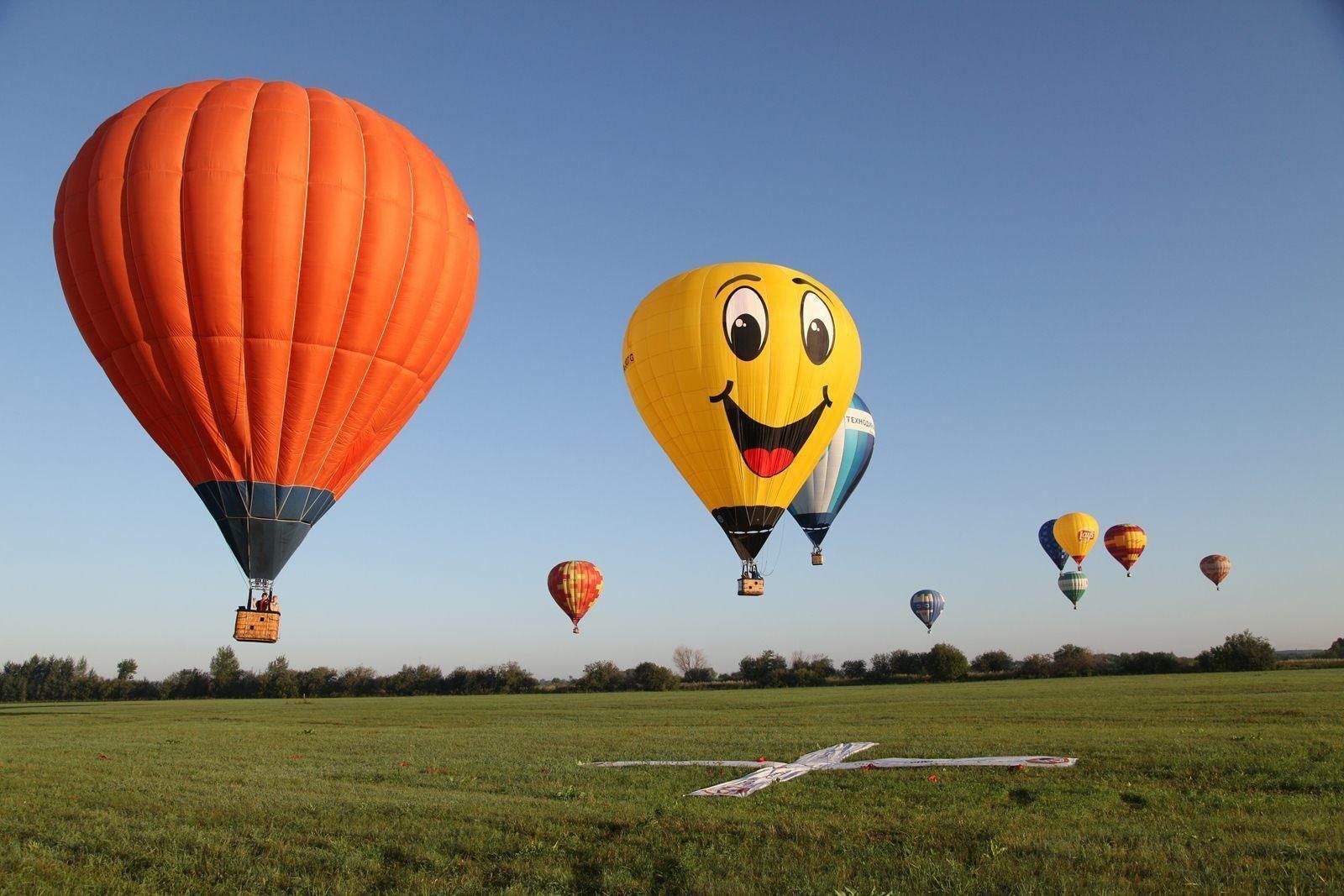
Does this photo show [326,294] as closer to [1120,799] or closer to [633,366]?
[633,366]

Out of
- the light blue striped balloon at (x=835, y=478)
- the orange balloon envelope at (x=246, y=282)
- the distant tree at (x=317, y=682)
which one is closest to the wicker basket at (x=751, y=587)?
the light blue striped balloon at (x=835, y=478)

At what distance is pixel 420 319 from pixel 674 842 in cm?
1481

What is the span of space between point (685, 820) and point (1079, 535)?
68565mm

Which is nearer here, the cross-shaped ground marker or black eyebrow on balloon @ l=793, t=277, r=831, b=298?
the cross-shaped ground marker

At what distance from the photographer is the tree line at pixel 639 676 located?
79.7m

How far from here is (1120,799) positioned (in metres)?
10.8

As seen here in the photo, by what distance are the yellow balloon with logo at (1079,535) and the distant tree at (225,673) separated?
81742 mm

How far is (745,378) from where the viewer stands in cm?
2658

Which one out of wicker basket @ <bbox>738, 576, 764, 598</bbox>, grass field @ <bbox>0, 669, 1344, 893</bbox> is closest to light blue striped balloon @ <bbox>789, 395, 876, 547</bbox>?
wicker basket @ <bbox>738, 576, 764, 598</bbox>

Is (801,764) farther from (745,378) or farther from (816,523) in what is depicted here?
(816,523)

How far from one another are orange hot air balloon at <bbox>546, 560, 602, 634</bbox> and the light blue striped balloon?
18527 mm

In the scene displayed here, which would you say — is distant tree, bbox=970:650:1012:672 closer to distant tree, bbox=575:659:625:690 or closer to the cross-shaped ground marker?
distant tree, bbox=575:659:625:690

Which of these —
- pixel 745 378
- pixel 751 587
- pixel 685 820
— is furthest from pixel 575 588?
pixel 685 820

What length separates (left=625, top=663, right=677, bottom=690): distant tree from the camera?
85.1 metres
